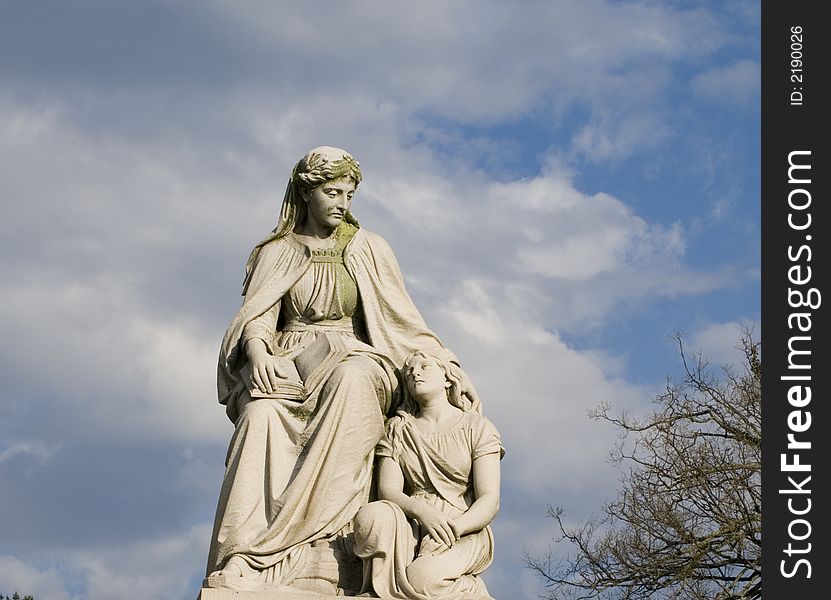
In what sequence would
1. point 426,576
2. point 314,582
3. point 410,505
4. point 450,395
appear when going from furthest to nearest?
point 450,395
point 410,505
point 314,582
point 426,576

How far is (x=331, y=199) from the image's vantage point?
9719 millimetres

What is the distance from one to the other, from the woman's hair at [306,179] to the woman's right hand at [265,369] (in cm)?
78

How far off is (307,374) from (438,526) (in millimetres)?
1223

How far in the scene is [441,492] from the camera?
8.91m

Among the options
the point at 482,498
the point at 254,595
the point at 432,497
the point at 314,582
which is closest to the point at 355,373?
the point at 432,497

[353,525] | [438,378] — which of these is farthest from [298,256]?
[353,525]

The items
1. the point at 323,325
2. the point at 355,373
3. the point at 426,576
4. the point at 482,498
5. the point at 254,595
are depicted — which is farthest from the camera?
the point at 323,325

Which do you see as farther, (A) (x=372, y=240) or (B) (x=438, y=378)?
(A) (x=372, y=240)

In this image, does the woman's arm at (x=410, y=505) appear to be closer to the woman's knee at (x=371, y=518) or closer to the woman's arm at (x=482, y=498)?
the woman's arm at (x=482, y=498)

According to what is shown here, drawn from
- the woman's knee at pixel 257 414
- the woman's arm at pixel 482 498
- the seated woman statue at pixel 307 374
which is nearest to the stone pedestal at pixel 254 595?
the seated woman statue at pixel 307 374

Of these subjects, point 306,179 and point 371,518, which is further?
point 306,179

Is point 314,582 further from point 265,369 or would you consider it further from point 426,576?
point 265,369
